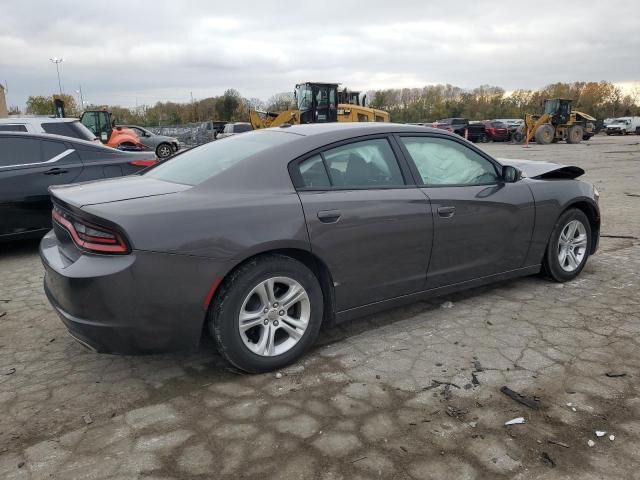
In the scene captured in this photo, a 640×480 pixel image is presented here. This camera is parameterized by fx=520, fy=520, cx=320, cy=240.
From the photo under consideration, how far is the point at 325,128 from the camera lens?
12.1 feet

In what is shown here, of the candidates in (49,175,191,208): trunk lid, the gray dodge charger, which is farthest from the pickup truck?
(49,175,191,208): trunk lid

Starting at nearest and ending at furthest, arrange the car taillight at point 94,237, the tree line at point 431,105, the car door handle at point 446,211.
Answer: the car taillight at point 94,237 < the car door handle at point 446,211 < the tree line at point 431,105

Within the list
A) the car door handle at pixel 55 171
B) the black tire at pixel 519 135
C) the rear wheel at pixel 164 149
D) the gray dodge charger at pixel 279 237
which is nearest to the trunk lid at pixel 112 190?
the gray dodge charger at pixel 279 237

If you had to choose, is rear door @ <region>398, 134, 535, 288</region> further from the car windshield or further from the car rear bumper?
the car windshield

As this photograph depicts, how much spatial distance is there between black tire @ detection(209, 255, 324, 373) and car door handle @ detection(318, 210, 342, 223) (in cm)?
31

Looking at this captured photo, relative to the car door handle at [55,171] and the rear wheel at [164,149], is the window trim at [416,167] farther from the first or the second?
the rear wheel at [164,149]

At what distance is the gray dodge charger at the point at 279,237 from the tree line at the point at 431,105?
58.7 metres

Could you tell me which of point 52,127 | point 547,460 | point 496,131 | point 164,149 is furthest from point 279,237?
point 496,131

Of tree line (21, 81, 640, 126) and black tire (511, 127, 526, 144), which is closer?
black tire (511, 127, 526, 144)

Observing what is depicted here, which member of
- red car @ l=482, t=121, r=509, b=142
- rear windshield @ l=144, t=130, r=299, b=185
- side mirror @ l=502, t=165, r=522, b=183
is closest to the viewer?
rear windshield @ l=144, t=130, r=299, b=185

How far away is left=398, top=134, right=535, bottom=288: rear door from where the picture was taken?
12.4ft

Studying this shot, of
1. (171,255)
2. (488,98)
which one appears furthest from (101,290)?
(488,98)

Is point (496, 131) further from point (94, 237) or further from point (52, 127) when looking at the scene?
point (94, 237)

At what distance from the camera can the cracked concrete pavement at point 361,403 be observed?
2367 millimetres
